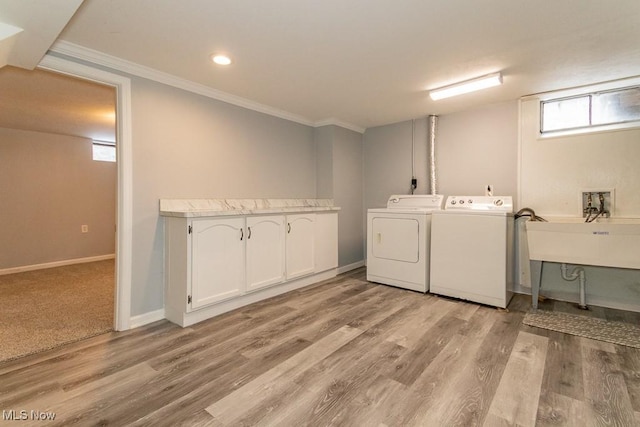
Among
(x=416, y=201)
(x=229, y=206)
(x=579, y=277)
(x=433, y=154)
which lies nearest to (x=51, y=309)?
(x=229, y=206)

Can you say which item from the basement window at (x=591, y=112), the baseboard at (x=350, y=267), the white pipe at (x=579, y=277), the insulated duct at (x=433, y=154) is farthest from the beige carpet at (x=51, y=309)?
the basement window at (x=591, y=112)

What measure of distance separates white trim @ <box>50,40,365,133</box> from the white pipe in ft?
11.8

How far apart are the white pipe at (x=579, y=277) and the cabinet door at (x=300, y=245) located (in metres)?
2.74

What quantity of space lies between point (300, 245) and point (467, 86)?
8.01 ft

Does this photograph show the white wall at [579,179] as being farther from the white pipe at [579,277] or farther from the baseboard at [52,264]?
the baseboard at [52,264]

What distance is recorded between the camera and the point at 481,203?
343 centimetres

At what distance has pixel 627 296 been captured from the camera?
2840 millimetres

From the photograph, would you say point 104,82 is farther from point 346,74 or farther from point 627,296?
point 627,296

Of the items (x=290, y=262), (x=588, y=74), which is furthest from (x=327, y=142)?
(x=588, y=74)

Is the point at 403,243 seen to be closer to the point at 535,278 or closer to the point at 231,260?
the point at 535,278

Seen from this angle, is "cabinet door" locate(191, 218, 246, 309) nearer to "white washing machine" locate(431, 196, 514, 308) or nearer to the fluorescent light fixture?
"white washing machine" locate(431, 196, 514, 308)

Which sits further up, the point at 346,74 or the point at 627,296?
the point at 346,74

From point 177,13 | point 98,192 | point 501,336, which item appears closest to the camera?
point 177,13

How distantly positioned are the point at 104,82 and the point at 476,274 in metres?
3.81
